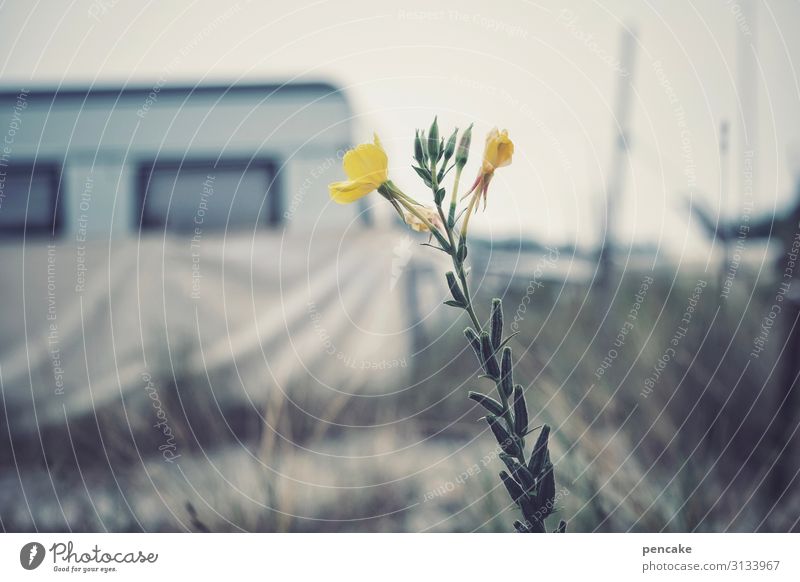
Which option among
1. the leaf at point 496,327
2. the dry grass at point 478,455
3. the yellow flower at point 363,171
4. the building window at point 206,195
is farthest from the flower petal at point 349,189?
the building window at point 206,195

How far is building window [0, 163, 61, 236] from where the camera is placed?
1329 millimetres

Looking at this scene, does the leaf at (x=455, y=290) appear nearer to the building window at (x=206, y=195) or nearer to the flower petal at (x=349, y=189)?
the flower petal at (x=349, y=189)

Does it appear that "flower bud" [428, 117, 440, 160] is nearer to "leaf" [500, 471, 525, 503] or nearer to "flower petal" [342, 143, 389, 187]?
"flower petal" [342, 143, 389, 187]

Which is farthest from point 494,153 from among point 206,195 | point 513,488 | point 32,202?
point 32,202

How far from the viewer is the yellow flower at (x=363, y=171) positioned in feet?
1.24

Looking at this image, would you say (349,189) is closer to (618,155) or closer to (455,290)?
(455,290)

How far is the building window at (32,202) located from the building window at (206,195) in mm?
187

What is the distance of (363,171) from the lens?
0.38 meters

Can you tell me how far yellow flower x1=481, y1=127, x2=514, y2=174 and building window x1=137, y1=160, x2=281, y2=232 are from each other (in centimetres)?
105

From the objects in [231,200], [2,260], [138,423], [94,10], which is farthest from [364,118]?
[2,260]

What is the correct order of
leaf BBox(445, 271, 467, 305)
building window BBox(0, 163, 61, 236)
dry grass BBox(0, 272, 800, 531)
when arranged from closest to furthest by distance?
1. leaf BBox(445, 271, 467, 305)
2. dry grass BBox(0, 272, 800, 531)
3. building window BBox(0, 163, 61, 236)

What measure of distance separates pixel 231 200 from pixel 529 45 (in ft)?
3.12

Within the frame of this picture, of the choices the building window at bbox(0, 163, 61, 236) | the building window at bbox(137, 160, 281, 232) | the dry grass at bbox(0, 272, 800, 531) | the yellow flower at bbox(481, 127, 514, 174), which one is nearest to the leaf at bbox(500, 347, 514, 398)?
the yellow flower at bbox(481, 127, 514, 174)
